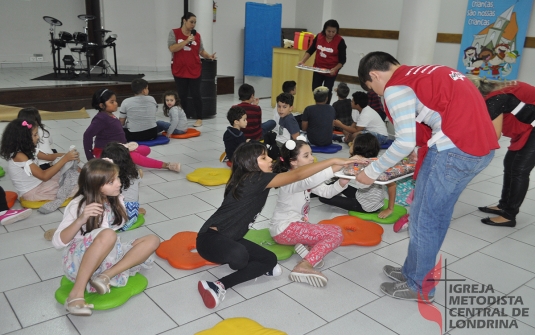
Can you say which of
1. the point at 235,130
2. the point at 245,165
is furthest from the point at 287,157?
the point at 235,130

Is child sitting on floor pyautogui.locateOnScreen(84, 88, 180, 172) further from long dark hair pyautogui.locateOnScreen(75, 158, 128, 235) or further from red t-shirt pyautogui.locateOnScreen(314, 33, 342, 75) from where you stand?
red t-shirt pyautogui.locateOnScreen(314, 33, 342, 75)

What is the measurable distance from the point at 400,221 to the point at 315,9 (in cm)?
833

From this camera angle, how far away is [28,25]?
30.4ft

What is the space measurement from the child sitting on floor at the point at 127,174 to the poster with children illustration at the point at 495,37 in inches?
285

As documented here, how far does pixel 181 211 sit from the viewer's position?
11.3 ft

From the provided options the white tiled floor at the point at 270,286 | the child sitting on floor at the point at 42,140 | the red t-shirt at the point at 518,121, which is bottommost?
the white tiled floor at the point at 270,286

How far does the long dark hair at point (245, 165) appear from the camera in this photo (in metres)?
2.36

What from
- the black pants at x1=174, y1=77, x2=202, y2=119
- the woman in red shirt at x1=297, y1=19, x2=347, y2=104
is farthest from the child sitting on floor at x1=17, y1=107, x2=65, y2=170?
the woman in red shirt at x1=297, y1=19, x2=347, y2=104

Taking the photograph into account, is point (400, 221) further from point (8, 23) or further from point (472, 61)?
point (8, 23)

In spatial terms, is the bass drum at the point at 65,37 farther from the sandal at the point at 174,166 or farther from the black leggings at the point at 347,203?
the black leggings at the point at 347,203

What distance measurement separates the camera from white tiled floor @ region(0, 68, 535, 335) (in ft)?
7.06

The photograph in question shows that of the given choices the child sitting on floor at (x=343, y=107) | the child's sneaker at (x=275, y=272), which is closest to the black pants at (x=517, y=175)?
the child's sneaker at (x=275, y=272)

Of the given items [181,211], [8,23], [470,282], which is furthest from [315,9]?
[470,282]

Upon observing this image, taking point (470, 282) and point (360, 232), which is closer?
point (470, 282)
